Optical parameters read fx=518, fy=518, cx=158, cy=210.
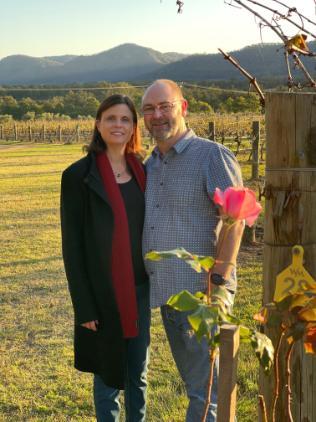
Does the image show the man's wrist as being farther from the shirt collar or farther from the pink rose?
the pink rose

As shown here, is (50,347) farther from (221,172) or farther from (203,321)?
(203,321)

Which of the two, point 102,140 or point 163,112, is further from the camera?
point 102,140

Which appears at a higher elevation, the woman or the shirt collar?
the shirt collar

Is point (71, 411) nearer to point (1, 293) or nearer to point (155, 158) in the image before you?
point (155, 158)

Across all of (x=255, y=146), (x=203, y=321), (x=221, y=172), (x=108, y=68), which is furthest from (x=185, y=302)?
(x=108, y=68)

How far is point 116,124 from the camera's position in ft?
6.53

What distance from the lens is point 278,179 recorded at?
1175 millimetres

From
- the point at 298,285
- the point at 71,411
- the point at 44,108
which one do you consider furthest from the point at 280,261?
the point at 44,108

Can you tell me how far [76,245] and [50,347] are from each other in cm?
194

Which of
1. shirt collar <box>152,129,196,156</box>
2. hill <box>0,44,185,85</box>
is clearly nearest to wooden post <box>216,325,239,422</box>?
shirt collar <box>152,129,196,156</box>

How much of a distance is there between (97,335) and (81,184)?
1.93ft

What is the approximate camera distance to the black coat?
1.91m

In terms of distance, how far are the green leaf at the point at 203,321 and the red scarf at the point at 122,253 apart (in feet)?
4.05

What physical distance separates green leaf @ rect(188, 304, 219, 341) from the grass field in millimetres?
2093
